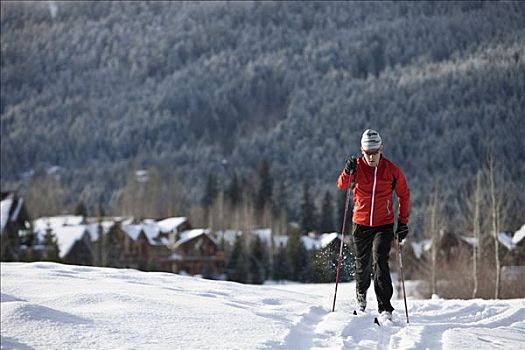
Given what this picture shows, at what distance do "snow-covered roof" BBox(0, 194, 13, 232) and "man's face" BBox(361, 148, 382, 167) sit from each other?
36.0 m

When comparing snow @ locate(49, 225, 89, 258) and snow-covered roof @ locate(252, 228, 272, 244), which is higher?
snow @ locate(49, 225, 89, 258)

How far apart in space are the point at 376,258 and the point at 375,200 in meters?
0.64

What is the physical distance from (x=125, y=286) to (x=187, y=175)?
126021 millimetres

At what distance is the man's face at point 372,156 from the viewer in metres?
6.98

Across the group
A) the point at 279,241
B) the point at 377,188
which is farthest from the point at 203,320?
the point at 279,241

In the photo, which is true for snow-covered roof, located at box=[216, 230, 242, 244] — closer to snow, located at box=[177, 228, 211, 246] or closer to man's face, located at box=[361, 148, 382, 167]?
snow, located at box=[177, 228, 211, 246]

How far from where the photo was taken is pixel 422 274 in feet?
121

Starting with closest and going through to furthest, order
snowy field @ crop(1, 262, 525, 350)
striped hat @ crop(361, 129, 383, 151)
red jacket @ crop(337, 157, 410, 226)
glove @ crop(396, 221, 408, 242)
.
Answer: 1. snowy field @ crop(1, 262, 525, 350)
2. striped hat @ crop(361, 129, 383, 151)
3. red jacket @ crop(337, 157, 410, 226)
4. glove @ crop(396, 221, 408, 242)

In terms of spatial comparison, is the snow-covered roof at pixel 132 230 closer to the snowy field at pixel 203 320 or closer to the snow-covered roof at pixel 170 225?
the snow-covered roof at pixel 170 225

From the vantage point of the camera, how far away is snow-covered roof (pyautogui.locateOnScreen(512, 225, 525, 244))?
27.7 meters

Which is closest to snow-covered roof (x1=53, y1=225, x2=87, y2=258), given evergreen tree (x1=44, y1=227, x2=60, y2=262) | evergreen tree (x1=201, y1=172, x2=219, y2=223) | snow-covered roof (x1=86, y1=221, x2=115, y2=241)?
snow-covered roof (x1=86, y1=221, x2=115, y2=241)

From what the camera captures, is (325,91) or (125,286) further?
(325,91)

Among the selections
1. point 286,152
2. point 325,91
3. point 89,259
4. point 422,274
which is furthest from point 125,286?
point 325,91

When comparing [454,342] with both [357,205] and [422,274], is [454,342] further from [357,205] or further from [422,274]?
[422,274]
